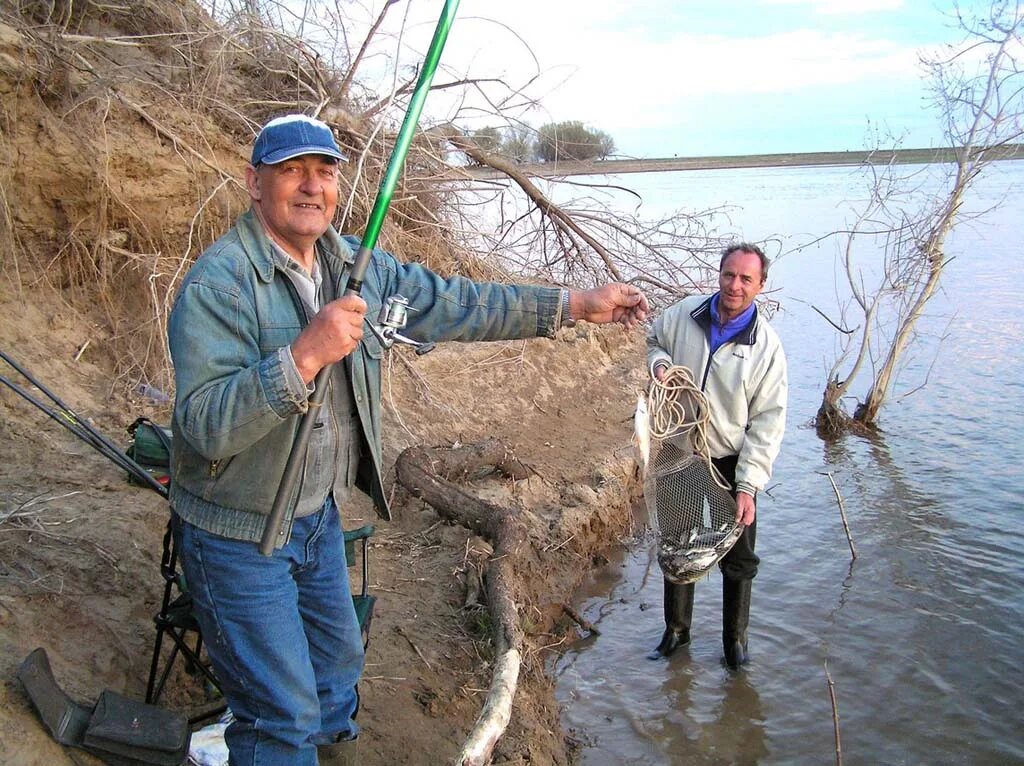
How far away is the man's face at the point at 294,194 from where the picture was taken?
2.38 metres

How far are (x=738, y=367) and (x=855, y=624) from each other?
7.63ft

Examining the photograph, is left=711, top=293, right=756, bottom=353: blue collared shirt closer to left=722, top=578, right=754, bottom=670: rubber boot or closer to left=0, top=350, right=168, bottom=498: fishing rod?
left=722, top=578, right=754, bottom=670: rubber boot

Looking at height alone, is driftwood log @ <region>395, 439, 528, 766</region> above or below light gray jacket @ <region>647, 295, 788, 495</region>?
below

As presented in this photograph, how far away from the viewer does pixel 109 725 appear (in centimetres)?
261

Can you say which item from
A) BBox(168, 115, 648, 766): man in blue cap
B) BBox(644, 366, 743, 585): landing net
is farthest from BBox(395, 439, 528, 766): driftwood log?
BBox(644, 366, 743, 585): landing net

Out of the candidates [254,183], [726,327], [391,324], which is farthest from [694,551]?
[254,183]

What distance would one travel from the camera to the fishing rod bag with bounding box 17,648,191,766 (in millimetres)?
2574

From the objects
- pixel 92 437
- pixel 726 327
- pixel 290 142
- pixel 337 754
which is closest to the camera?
pixel 290 142

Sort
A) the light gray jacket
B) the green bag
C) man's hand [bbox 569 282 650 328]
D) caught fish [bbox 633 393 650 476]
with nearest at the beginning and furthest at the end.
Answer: man's hand [bbox 569 282 650 328]
the green bag
caught fish [bbox 633 393 650 476]
the light gray jacket

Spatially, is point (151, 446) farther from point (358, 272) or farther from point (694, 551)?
point (694, 551)

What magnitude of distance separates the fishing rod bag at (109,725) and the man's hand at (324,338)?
53.8 inches

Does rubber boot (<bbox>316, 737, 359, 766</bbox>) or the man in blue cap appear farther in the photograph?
rubber boot (<bbox>316, 737, 359, 766</bbox>)

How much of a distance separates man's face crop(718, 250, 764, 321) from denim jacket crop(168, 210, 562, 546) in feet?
6.90

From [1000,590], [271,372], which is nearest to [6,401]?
[271,372]
